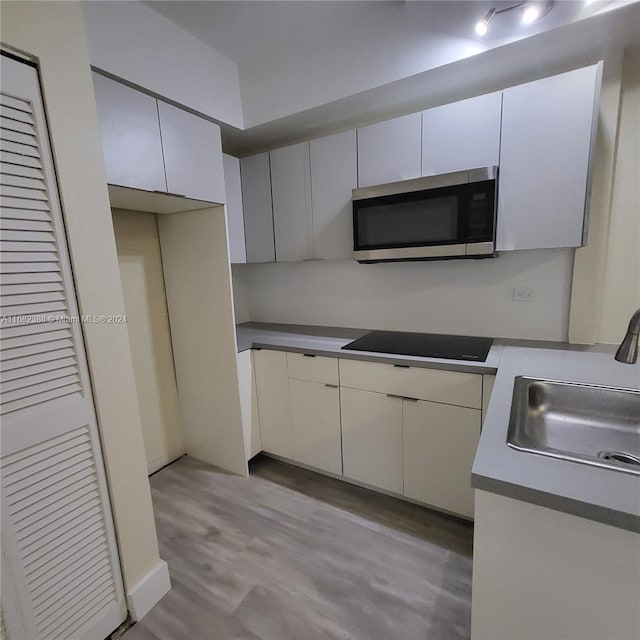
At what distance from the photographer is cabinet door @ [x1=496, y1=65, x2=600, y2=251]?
58.4 inches

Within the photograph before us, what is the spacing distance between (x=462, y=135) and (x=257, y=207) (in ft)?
4.50

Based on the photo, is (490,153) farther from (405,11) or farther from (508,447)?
(508,447)

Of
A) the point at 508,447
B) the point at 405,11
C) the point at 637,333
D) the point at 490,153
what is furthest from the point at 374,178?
the point at 508,447

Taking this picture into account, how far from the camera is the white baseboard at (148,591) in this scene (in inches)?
56.1

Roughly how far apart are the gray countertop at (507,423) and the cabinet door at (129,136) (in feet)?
3.78

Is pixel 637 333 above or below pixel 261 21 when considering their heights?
below

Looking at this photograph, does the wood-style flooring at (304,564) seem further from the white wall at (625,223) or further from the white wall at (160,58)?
the white wall at (160,58)

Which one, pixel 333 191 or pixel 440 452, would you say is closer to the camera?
pixel 440 452

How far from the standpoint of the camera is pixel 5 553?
1050 millimetres

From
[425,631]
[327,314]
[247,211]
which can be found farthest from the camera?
[327,314]

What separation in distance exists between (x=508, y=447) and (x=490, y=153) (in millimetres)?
1423

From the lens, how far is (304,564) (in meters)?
1.67

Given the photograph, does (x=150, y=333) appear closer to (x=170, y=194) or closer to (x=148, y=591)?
(x=170, y=194)

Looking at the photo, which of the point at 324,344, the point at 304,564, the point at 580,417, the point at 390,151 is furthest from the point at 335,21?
the point at 304,564
